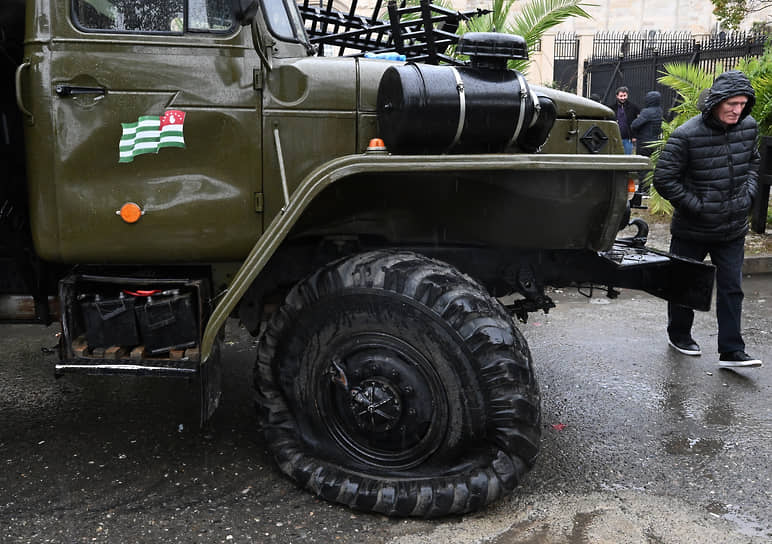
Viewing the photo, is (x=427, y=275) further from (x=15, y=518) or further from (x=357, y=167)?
(x=15, y=518)

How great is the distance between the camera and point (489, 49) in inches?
135

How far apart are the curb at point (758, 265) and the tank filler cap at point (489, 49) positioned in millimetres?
5814

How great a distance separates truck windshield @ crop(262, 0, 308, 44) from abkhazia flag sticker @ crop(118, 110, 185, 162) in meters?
0.68

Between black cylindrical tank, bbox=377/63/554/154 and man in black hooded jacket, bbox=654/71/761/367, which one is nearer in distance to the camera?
black cylindrical tank, bbox=377/63/554/154

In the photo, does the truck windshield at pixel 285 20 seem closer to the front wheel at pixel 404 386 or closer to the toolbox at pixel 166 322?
the front wheel at pixel 404 386

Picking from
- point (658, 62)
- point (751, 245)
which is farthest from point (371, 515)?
point (658, 62)

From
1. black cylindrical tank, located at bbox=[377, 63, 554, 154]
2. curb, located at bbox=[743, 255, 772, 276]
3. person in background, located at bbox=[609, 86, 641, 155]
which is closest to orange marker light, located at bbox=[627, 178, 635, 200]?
black cylindrical tank, located at bbox=[377, 63, 554, 154]

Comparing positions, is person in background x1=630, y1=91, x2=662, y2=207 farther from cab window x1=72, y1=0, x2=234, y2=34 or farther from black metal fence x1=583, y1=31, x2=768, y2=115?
cab window x1=72, y1=0, x2=234, y2=34

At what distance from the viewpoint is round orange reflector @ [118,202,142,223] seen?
3535mm

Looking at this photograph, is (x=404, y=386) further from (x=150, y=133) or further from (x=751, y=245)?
(x=751, y=245)

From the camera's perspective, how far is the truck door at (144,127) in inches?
135

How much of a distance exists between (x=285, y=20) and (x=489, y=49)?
118 centimetres

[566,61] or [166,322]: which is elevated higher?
[566,61]

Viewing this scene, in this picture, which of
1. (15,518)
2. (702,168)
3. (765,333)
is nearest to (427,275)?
(15,518)
